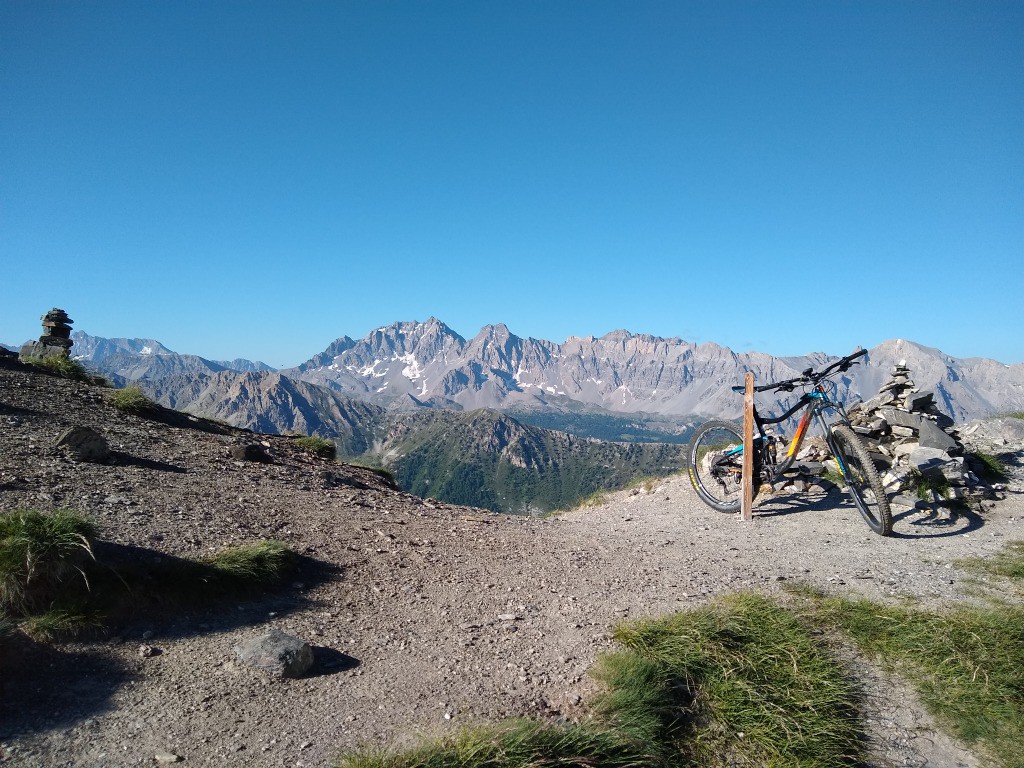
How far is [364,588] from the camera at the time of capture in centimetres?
697

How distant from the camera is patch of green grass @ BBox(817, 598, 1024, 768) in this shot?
490 centimetres

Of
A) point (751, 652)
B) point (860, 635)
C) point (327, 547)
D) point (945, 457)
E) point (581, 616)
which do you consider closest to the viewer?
point (751, 652)

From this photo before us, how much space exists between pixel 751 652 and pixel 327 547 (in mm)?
5590

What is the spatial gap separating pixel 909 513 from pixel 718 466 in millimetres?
3634

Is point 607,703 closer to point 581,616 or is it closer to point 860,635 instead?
point 581,616

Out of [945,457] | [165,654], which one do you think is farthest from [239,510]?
[945,457]

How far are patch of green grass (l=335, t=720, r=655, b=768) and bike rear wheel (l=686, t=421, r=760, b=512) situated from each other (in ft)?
28.1

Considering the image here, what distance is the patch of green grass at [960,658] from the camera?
4898 mm

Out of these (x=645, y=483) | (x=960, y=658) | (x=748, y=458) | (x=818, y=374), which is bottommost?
(x=960, y=658)

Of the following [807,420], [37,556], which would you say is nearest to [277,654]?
[37,556]

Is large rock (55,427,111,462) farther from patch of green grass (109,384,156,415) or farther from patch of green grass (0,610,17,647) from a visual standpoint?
patch of green grass (0,610,17,647)

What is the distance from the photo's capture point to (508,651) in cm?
571

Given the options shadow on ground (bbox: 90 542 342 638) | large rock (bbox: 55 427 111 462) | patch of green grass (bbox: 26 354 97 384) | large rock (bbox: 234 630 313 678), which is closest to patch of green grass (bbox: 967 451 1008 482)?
shadow on ground (bbox: 90 542 342 638)

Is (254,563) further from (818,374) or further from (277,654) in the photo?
(818,374)
